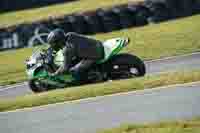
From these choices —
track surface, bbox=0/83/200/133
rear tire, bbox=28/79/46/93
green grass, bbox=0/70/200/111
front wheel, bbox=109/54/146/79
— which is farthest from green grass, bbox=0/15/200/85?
track surface, bbox=0/83/200/133

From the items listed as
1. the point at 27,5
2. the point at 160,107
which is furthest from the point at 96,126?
the point at 27,5

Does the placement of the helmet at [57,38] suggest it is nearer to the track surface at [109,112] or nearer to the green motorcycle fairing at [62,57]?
the green motorcycle fairing at [62,57]

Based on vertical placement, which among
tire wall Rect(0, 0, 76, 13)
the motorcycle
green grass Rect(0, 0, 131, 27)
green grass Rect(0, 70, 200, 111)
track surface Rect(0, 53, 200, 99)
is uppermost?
green grass Rect(0, 70, 200, 111)

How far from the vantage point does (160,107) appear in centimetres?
881

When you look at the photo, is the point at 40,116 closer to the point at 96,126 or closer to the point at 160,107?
the point at 96,126

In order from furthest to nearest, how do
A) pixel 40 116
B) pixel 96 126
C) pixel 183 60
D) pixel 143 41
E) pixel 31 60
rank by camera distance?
pixel 143 41
pixel 183 60
pixel 31 60
pixel 40 116
pixel 96 126

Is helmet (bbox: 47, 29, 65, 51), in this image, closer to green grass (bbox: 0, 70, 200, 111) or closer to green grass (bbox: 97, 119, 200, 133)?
green grass (bbox: 0, 70, 200, 111)

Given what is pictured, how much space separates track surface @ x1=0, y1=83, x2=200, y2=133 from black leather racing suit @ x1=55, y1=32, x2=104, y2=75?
3289 mm

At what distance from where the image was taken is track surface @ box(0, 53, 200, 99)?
47.4 feet

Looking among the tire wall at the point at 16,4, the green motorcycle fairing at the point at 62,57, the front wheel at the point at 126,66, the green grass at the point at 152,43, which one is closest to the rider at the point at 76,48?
the green motorcycle fairing at the point at 62,57

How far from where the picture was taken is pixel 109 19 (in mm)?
21281

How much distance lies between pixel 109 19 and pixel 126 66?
8.50m

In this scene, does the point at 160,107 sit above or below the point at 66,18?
above

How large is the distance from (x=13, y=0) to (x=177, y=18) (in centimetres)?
1114
